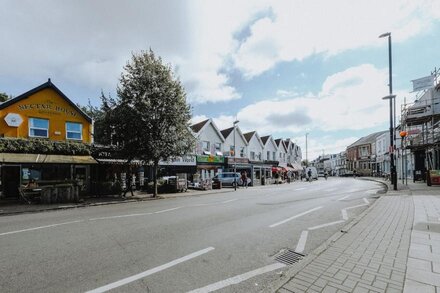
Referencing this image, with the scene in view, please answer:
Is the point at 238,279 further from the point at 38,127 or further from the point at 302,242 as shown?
the point at 38,127

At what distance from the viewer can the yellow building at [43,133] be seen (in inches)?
708

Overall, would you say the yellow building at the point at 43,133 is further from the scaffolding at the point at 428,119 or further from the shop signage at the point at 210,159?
the scaffolding at the point at 428,119

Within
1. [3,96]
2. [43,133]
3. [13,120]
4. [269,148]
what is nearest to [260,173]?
[269,148]

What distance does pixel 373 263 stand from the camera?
15.7 ft

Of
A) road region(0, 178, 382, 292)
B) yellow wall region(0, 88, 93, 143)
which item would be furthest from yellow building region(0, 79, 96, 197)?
road region(0, 178, 382, 292)

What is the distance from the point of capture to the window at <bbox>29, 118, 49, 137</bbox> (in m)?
19.2

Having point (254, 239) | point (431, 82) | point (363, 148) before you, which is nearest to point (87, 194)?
point (254, 239)

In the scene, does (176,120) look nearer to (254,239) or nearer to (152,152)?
(152,152)

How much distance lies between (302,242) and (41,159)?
1669cm

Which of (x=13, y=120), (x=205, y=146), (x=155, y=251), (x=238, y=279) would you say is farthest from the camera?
(x=205, y=146)

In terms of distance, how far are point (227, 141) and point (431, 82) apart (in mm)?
23932

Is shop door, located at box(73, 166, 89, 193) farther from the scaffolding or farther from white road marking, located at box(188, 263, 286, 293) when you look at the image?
the scaffolding

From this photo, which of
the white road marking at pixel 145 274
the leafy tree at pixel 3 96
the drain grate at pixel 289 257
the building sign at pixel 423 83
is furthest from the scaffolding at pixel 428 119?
the leafy tree at pixel 3 96

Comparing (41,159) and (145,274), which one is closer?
(145,274)
